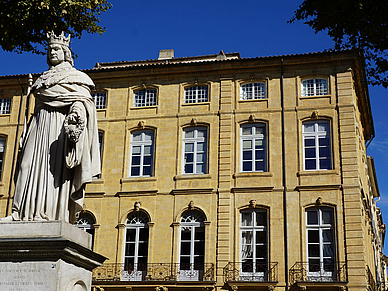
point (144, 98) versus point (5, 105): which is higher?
point (5, 105)

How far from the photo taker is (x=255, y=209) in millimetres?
25000

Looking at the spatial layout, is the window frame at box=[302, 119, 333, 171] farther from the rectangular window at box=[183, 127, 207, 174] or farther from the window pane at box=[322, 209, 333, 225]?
the rectangular window at box=[183, 127, 207, 174]

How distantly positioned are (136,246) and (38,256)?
19.9 meters

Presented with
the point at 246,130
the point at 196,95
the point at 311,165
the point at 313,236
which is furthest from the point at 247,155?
the point at 313,236

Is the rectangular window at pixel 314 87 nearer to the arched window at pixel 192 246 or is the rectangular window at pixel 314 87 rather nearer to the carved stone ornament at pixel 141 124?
the arched window at pixel 192 246

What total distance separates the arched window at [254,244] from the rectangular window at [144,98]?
22.6 ft

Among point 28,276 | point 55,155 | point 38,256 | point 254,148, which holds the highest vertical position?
point 254,148

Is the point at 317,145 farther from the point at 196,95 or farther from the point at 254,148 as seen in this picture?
the point at 196,95

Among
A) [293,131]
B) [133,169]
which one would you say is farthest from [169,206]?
[293,131]

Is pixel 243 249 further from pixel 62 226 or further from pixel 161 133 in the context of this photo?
pixel 62 226

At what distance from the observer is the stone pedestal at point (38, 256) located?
19.4 ft

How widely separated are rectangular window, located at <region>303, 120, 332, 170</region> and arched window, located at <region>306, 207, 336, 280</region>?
1899mm

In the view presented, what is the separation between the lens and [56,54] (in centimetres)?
727

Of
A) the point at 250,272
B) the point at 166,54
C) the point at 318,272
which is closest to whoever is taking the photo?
the point at 318,272
